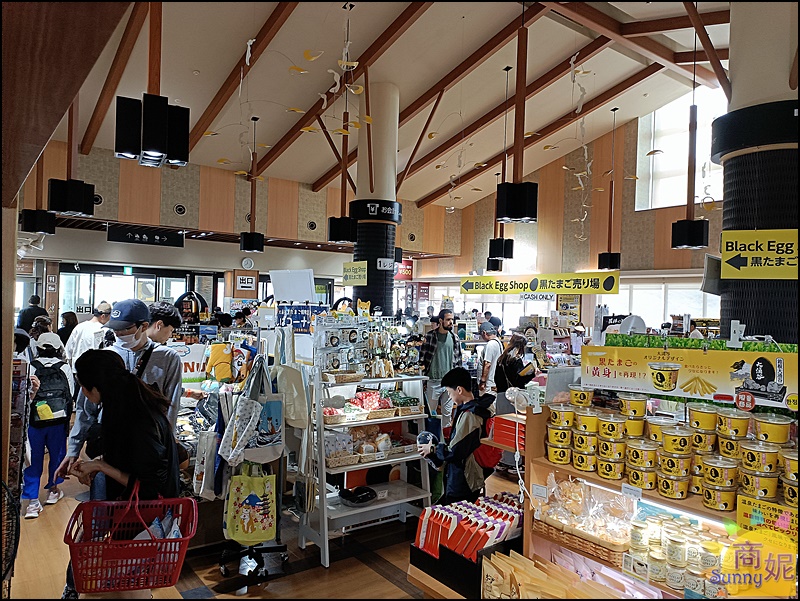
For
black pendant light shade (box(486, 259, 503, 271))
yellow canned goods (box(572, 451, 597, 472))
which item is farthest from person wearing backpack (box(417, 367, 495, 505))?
black pendant light shade (box(486, 259, 503, 271))

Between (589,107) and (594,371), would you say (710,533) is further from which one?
(589,107)

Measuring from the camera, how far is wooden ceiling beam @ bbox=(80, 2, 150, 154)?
255 inches

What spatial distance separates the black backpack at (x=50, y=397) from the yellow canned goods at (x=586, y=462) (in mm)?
4385

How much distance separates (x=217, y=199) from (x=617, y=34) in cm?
882

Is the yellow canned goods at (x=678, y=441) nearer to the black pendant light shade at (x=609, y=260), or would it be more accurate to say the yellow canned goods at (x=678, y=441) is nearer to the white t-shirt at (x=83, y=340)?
the white t-shirt at (x=83, y=340)

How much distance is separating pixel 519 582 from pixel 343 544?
84.2 inches

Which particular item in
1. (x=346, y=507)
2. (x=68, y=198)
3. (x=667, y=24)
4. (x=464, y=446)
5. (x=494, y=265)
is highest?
(x=667, y=24)

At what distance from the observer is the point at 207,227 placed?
41.0ft

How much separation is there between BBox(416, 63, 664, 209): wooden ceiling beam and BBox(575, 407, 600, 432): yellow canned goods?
10101 mm

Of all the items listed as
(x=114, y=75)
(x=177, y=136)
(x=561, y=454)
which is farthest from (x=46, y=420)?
(x=114, y=75)

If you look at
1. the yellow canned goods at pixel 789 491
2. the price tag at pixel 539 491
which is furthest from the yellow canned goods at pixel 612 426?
the yellow canned goods at pixel 789 491

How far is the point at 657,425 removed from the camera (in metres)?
2.32

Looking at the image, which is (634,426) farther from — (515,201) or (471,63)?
(471,63)

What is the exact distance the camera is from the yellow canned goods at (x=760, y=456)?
1960 millimetres
